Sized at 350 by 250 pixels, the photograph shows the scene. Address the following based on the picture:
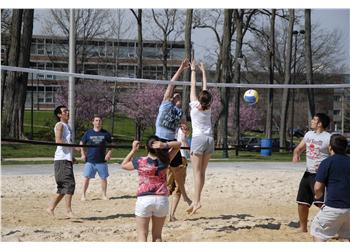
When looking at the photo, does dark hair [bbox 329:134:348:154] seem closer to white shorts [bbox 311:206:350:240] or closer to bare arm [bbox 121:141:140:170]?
white shorts [bbox 311:206:350:240]

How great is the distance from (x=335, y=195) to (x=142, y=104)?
12.9 meters

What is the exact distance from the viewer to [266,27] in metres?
32.8

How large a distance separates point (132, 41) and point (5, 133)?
52.6ft

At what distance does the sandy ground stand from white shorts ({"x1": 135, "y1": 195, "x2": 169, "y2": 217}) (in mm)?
1313

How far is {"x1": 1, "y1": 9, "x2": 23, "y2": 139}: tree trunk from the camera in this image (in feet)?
61.9

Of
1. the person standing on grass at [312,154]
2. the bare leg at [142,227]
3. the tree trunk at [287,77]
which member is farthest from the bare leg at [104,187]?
the tree trunk at [287,77]

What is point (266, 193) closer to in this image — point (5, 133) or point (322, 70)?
point (5, 133)

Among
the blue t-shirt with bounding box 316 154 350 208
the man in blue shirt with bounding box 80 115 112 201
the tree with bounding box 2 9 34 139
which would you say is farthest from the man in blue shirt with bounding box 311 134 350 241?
the tree with bounding box 2 9 34 139

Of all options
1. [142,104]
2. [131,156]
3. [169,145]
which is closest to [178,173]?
[131,156]

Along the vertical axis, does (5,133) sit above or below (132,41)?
below

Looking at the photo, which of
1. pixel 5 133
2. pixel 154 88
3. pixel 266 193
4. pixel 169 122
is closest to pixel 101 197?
pixel 266 193

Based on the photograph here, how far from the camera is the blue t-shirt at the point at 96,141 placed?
31.2ft

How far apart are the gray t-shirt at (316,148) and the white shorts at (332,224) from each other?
1.53 meters

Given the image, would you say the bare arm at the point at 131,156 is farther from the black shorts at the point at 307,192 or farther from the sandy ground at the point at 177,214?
the black shorts at the point at 307,192
